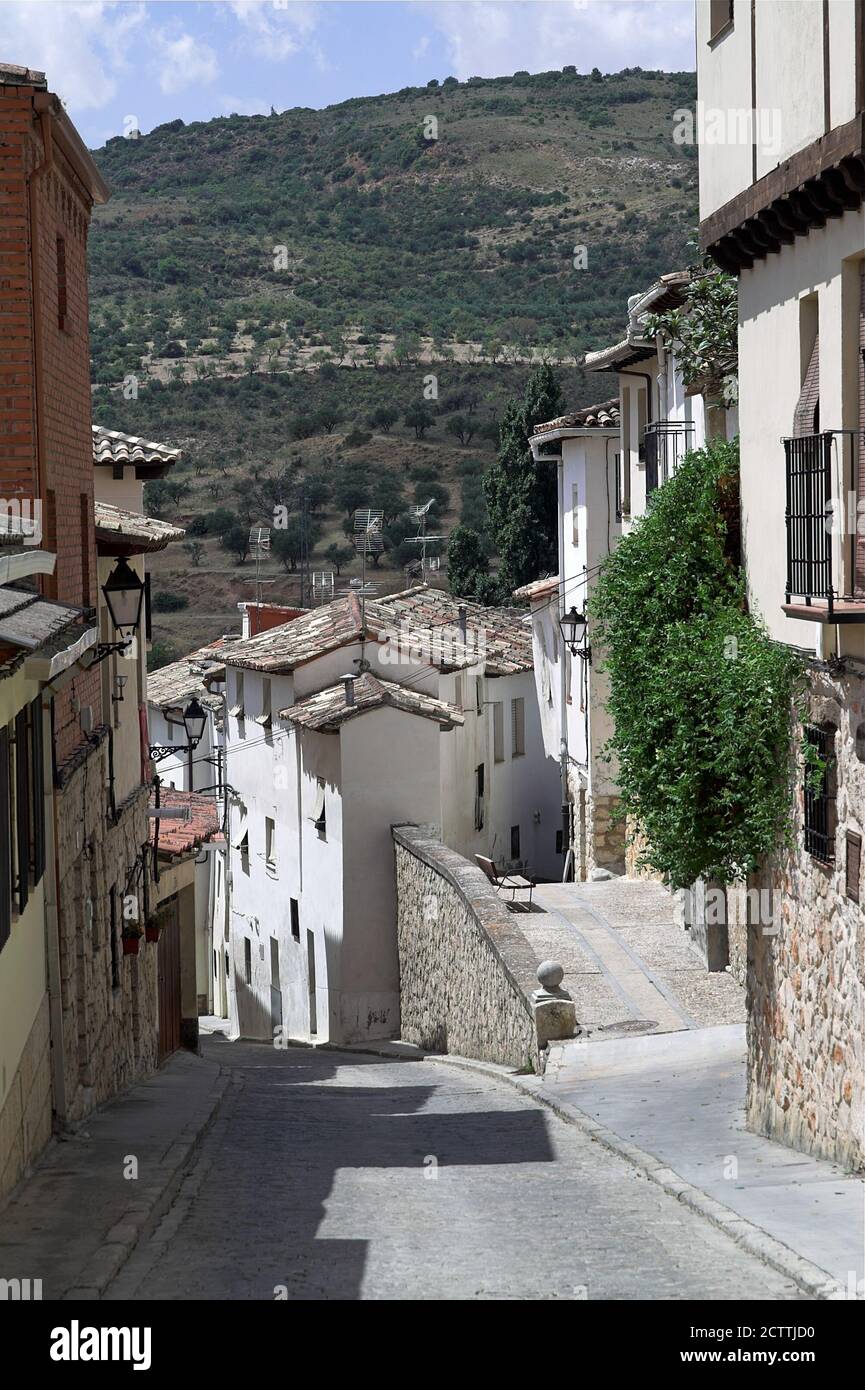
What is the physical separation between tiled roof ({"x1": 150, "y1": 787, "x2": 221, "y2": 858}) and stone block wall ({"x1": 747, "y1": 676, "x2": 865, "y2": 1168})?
989 cm

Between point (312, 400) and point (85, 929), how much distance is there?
61393 mm

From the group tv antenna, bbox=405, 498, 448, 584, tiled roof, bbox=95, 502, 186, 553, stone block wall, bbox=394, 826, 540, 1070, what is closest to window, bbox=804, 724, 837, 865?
stone block wall, bbox=394, 826, 540, 1070

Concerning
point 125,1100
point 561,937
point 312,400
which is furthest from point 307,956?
point 312,400

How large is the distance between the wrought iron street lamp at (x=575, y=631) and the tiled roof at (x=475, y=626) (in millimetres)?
3648

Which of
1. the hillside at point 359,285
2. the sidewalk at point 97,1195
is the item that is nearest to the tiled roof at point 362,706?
the sidewalk at point 97,1195

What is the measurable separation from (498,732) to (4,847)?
28494mm

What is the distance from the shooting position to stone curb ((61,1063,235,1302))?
781 cm

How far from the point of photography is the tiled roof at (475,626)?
37.5 m

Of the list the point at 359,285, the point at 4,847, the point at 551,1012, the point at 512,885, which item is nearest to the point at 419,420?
the point at 359,285

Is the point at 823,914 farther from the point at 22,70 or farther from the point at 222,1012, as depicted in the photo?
the point at 222,1012

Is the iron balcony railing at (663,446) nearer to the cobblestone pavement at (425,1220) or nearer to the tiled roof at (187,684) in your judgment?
the cobblestone pavement at (425,1220)

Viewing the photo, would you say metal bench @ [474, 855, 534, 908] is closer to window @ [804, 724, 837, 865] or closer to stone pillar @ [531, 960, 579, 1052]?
stone pillar @ [531, 960, 579, 1052]

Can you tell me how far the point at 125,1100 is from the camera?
1611cm

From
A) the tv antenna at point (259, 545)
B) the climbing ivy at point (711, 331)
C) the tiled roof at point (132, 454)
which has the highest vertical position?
the tv antenna at point (259, 545)
